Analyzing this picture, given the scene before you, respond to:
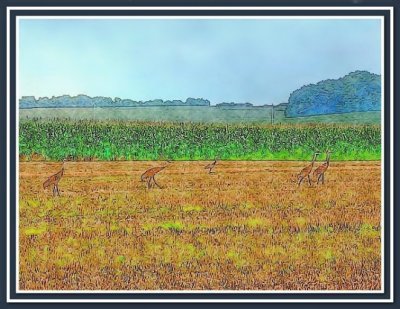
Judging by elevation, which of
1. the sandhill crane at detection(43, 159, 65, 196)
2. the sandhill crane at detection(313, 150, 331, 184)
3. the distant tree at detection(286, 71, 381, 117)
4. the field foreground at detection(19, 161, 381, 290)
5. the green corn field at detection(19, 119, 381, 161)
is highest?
the distant tree at detection(286, 71, 381, 117)

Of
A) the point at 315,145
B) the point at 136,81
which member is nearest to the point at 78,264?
the point at 136,81

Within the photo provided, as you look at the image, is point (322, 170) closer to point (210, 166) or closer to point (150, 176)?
point (210, 166)

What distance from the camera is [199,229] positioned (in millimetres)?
5086

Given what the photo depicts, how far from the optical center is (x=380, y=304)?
503 centimetres

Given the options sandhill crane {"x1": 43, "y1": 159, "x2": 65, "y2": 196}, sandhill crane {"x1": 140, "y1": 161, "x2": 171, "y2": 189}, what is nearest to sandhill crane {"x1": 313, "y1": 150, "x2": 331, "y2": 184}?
sandhill crane {"x1": 140, "y1": 161, "x2": 171, "y2": 189}

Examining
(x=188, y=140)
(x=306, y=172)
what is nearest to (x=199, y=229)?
(x=188, y=140)

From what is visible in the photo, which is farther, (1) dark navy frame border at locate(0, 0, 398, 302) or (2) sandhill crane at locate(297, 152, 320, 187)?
(2) sandhill crane at locate(297, 152, 320, 187)

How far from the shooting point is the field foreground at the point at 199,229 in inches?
198

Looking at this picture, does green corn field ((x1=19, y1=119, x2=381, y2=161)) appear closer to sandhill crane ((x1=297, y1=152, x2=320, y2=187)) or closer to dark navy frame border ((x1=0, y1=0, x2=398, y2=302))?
sandhill crane ((x1=297, y1=152, x2=320, y2=187))

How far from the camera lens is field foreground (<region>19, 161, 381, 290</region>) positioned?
198 inches

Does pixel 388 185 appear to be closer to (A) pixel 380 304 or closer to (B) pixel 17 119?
(A) pixel 380 304
